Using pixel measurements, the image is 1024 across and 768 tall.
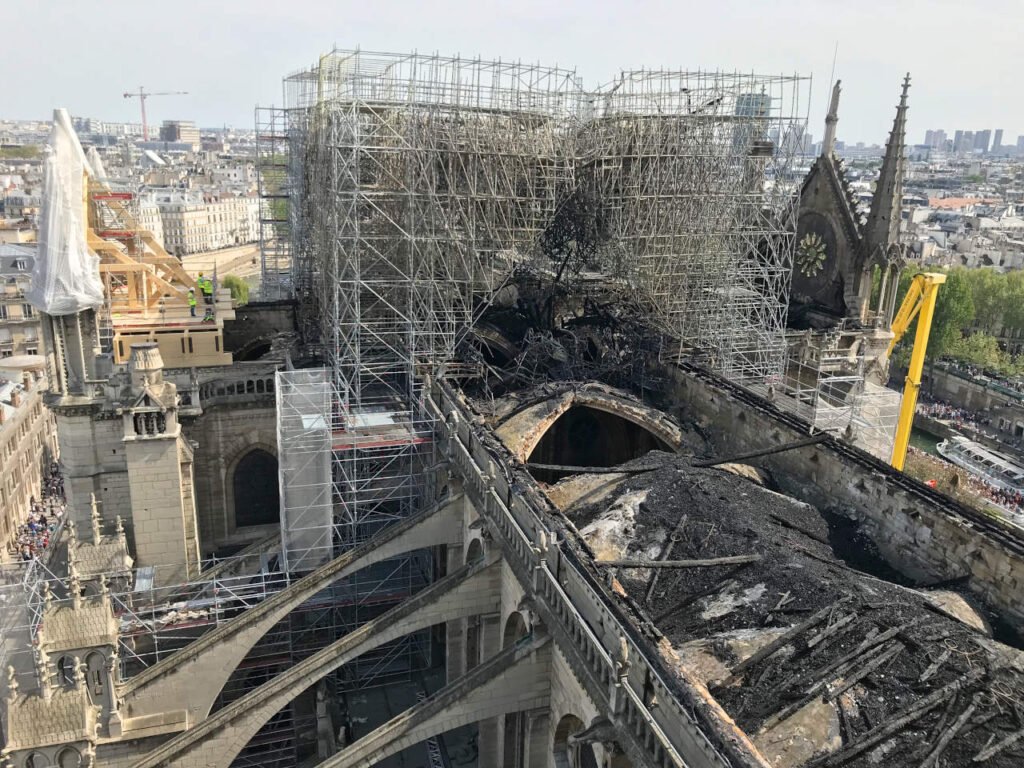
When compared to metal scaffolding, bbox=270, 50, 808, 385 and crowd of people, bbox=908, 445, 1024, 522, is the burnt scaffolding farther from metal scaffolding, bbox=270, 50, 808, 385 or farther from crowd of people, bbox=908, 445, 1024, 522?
crowd of people, bbox=908, 445, 1024, 522

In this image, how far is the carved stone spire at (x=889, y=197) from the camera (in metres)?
36.0

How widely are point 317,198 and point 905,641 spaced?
23.0m

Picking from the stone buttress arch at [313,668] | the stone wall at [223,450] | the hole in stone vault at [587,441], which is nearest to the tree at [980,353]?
the hole in stone vault at [587,441]

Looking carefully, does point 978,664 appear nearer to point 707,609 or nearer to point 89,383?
point 707,609

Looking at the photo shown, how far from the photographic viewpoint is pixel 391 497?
23.7 meters

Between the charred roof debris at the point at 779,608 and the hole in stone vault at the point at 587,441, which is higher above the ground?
the charred roof debris at the point at 779,608

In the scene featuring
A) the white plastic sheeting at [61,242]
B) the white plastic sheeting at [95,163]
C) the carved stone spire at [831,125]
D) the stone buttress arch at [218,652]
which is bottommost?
the stone buttress arch at [218,652]

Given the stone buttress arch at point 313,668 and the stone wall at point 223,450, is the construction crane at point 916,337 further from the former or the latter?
the stone wall at point 223,450

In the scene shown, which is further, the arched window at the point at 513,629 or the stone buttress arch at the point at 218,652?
the stone buttress arch at the point at 218,652

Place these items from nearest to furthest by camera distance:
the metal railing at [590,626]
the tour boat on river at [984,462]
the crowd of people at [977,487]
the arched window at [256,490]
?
the metal railing at [590,626] → the arched window at [256,490] → the crowd of people at [977,487] → the tour boat on river at [984,462]

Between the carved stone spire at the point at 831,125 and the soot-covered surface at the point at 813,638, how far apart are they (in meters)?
25.1

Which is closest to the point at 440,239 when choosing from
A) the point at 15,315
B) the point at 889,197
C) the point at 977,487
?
the point at 889,197

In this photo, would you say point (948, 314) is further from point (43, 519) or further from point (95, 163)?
point (43, 519)

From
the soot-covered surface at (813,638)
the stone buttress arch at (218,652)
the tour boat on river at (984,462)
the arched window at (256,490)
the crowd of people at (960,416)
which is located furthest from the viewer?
the crowd of people at (960,416)
